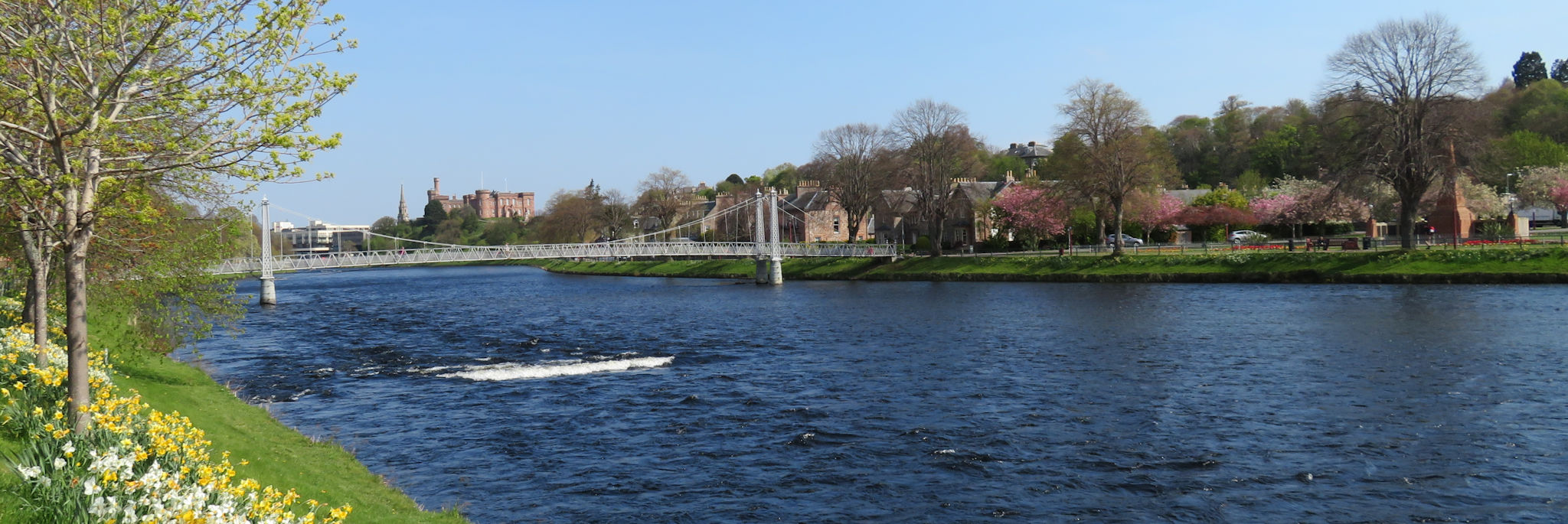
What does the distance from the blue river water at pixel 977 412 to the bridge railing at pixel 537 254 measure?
1442 inches

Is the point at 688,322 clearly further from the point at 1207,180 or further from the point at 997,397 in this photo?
the point at 1207,180

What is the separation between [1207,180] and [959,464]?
12673cm

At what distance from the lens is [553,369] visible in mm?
33375

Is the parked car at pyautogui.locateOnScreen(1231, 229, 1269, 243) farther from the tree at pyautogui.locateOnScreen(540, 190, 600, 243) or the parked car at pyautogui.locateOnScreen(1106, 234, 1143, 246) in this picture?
the tree at pyautogui.locateOnScreen(540, 190, 600, 243)

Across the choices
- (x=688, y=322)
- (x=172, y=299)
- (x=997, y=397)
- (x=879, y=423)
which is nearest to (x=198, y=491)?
(x=879, y=423)

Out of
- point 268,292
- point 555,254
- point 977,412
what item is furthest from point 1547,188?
point 268,292

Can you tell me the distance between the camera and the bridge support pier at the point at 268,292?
7488cm

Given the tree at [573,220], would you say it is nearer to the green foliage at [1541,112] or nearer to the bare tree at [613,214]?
the bare tree at [613,214]

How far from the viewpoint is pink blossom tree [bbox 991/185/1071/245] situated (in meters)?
78.4

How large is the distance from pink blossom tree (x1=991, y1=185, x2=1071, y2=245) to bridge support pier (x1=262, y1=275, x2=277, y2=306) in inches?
→ 2225

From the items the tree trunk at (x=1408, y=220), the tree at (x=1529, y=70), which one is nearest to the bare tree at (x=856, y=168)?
the tree trunk at (x=1408, y=220)

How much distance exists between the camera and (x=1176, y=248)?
241 ft

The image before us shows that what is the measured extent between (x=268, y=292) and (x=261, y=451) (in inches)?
2538

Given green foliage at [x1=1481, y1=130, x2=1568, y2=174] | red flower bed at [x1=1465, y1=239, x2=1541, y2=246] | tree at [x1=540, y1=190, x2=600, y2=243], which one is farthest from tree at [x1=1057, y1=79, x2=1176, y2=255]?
tree at [x1=540, y1=190, x2=600, y2=243]
